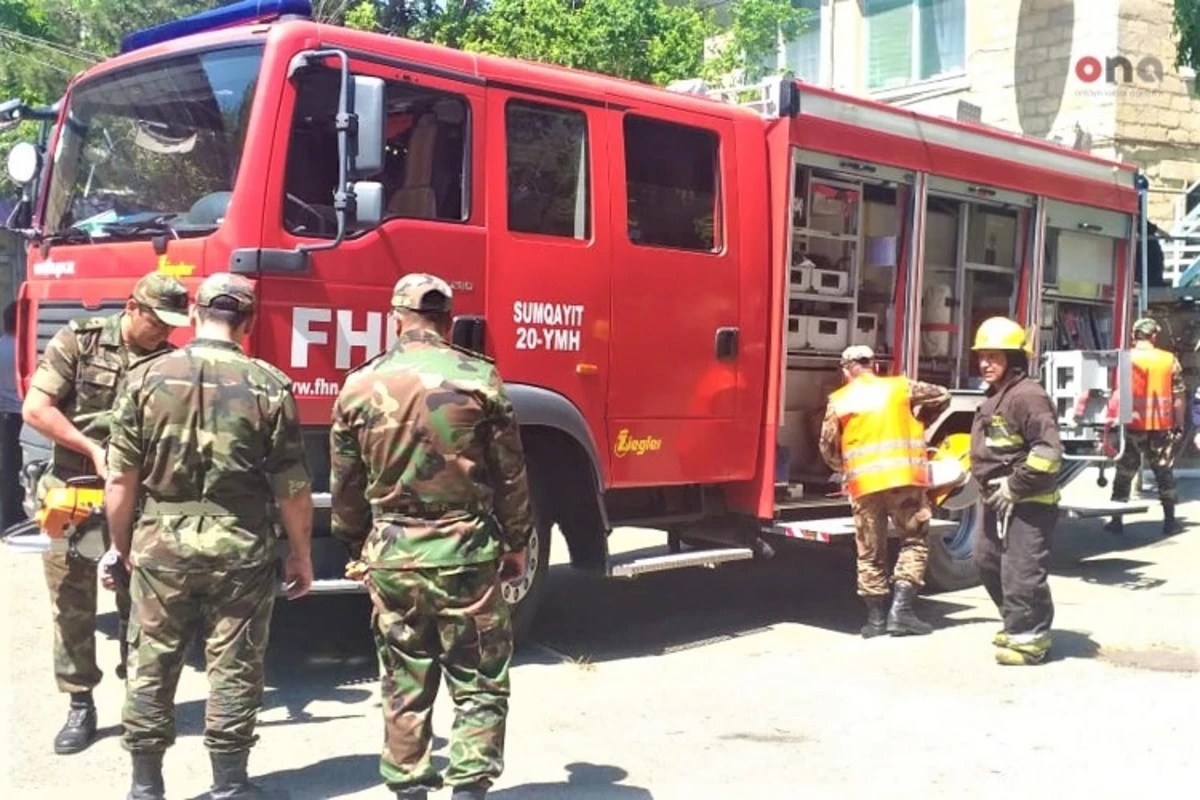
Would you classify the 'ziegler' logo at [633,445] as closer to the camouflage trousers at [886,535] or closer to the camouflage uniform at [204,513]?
the camouflage trousers at [886,535]

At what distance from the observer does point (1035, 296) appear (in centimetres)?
871

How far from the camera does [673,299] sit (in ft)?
21.0

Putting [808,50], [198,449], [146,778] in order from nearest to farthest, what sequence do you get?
[198,449]
[146,778]
[808,50]

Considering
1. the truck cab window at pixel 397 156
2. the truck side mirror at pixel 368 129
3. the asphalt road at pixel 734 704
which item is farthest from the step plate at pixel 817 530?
the truck side mirror at pixel 368 129

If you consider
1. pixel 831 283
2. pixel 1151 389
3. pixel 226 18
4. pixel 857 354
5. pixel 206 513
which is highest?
pixel 226 18

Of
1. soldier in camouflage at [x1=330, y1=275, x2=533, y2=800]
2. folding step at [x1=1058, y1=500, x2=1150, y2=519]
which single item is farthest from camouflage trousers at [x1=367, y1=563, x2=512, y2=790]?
folding step at [x1=1058, y1=500, x2=1150, y2=519]

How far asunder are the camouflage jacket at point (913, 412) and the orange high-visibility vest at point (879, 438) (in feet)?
0.15

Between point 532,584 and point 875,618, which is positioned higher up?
point 532,584

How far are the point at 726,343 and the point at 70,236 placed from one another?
3211 mm

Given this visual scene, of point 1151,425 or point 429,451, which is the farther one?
point 1151,425

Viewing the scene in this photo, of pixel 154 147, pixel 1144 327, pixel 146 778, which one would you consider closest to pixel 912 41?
pixel 1144 327

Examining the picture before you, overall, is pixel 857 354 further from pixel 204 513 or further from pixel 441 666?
pixel 204 513

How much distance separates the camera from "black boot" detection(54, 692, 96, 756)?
481cm

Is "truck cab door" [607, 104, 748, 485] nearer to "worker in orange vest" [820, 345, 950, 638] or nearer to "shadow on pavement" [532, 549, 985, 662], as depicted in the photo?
"worker in orange vest" [820, 345, 950, 638]
